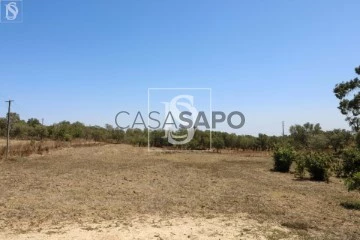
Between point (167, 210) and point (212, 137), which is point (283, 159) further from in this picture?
point (212, 137)

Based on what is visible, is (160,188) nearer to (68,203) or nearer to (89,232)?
(68,203)

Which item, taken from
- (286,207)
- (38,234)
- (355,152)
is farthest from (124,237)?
(355,152)

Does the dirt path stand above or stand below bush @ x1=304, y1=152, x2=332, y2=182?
below

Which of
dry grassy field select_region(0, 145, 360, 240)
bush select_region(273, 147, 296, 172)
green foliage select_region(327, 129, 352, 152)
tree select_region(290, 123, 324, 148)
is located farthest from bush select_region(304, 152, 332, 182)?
tree select_region(290, 123, 324, 148)

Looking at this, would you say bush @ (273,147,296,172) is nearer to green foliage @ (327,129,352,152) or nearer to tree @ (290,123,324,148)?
green foliage @ (327,129,352,152)

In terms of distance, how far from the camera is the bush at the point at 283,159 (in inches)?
725

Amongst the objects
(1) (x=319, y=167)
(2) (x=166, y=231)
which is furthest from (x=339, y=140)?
(2) (x=166, y=231)

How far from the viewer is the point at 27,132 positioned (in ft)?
173

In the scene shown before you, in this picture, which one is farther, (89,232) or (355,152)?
(355,152)

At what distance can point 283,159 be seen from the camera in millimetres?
18375

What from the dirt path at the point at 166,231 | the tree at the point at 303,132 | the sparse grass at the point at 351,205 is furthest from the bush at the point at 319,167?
the tree at the point at 303,132

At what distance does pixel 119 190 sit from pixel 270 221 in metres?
5.17

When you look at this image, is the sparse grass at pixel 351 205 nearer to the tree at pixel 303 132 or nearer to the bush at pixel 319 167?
the bush at pixel 319 167

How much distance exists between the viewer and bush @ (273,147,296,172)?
1842cm
